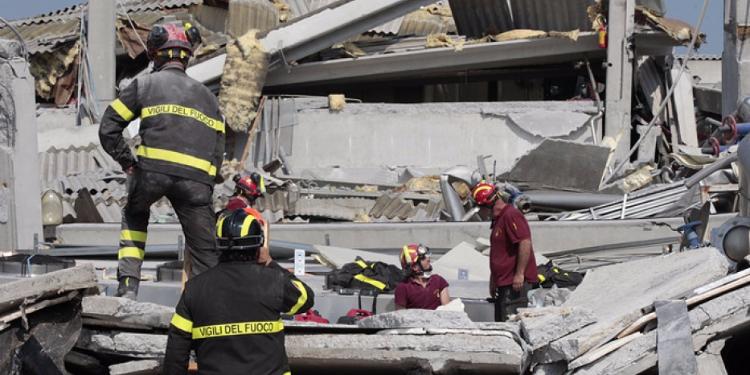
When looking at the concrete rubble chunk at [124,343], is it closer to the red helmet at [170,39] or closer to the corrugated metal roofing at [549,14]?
the red helmet at [170,39]

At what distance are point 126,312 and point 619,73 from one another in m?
13.3

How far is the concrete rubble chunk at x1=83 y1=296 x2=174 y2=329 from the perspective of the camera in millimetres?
6344

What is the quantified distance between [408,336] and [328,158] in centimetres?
1324

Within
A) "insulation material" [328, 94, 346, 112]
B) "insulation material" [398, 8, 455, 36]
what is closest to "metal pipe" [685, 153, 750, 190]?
"insulation material" [328, 94, 346, 112]

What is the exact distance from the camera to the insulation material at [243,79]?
61.9ft

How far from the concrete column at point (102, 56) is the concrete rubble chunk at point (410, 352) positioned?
13.6m

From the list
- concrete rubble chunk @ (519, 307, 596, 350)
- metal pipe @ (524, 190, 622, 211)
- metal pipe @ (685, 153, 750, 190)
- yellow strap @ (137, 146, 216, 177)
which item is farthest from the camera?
metal pipe @ (524, 190, 622, 211)

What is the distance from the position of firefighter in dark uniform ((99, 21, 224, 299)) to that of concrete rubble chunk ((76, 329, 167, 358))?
833mm

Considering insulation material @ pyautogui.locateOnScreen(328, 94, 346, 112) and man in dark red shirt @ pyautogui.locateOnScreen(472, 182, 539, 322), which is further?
insulation material @ pyautogui.locateOnScreen(328, 94, 346, 112)

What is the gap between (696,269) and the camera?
669 cm

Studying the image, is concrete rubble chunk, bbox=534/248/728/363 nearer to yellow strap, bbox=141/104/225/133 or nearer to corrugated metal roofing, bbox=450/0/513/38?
yellow strap, bbox=141/104/225/133

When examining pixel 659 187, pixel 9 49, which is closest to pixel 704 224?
pixel 659 187

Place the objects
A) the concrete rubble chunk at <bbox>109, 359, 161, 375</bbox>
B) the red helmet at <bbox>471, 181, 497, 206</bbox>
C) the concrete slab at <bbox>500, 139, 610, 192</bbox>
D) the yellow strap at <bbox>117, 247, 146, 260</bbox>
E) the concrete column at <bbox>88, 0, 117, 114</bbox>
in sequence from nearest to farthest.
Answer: the concrete rubble chunk at <bbox>109, 359, 161, 375</bbox> < the yellow strap at <bbox>117, 247, 146, 260</bbox> < the red helmet at <bbox>471, 181, 497, 206</bbox> < the concrete slab at <bbox>500, 139, 610, 192</bbox> < the concrete column at <bbox>88, 0, 117, 114</bbox>

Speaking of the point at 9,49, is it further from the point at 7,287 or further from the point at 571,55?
the point at 571,55
